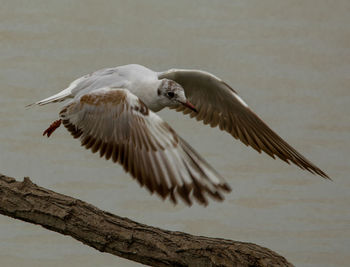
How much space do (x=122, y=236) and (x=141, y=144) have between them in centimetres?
36

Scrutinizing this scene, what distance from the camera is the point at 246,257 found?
7.66 feet

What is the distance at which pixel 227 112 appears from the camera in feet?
10.6

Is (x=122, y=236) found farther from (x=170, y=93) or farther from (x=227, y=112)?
(x=227, y=112)

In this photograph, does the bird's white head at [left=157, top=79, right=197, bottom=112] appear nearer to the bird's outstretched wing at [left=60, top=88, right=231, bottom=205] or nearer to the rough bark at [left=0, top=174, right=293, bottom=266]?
the bird's outstretched wing at [left=60, top=88, right=231, bottom=205]

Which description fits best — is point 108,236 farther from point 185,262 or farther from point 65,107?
point 65,107

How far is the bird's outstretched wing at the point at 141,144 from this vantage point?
7.23 ft

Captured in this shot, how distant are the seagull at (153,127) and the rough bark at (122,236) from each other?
10.1 inches

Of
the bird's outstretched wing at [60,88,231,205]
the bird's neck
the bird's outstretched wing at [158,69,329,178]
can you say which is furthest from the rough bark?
the bird's outstretched wing at [158,69,329,178]

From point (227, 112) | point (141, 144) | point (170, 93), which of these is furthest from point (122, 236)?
point (227, 112)

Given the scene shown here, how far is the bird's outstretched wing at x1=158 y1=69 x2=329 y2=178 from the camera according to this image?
3039 mm

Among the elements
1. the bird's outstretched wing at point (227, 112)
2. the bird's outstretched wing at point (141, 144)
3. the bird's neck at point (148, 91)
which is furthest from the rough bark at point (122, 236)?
the bird's outstretched wing at point (227, 112)

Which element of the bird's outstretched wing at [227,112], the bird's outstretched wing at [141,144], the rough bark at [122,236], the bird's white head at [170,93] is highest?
the bird's outstretched wing at [227,112]

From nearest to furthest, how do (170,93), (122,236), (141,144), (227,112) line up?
1. (141,144)
2. (122,236)
3. (170,93)
4. (227,112)

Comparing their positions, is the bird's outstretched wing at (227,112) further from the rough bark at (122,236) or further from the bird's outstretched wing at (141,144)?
the rough bark at (122,236)
